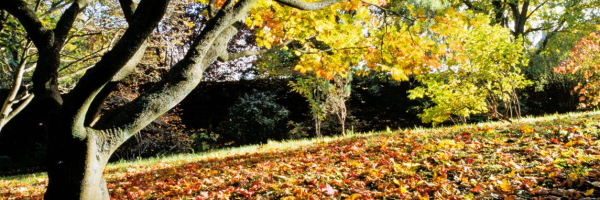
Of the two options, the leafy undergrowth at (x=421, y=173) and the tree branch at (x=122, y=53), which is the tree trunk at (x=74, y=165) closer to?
the tree branch at (x=122, y=53)

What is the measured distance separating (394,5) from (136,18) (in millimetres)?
14206

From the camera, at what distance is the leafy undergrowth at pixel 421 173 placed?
116 inches

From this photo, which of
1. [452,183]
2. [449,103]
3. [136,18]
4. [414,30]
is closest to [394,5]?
[449,103]

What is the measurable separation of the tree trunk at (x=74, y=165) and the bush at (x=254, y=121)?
9320 millimetres

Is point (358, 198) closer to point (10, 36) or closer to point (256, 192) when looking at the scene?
point (256, 192)

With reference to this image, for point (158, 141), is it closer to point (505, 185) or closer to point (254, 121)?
point (254, 121)

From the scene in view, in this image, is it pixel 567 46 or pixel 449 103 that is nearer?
pixel 449 103

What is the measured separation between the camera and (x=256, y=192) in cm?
356

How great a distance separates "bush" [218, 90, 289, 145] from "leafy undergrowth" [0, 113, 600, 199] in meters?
6.47

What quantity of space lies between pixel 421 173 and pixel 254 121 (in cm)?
889

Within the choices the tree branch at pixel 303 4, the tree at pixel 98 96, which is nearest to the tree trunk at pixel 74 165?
the tree at pixel 98 96

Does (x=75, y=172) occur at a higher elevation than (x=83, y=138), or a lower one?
lower

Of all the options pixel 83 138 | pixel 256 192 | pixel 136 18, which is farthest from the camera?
pixel 256 192

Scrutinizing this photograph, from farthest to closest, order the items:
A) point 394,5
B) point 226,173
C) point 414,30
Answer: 1. point 394,5
2. point 226,173
3. point 414,30
